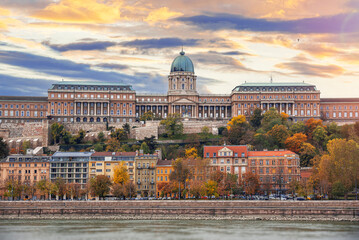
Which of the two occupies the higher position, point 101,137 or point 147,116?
point 147,116

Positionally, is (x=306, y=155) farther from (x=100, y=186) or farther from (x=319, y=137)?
(x=100, y=186)

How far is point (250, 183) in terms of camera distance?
315ft

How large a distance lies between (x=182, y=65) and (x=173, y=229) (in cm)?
11384

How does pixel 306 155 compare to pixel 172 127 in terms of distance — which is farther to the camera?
pixel 172 127

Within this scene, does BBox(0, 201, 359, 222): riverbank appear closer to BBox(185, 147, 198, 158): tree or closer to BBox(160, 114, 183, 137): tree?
BBox(185, 147, 198, 158): tree

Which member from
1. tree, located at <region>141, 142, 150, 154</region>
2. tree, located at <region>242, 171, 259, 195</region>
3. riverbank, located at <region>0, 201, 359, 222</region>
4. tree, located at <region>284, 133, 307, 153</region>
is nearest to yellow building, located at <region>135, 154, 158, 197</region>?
tree, located at <region>242, 171, 259, 195</region>

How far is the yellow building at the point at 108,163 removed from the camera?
105412 mm

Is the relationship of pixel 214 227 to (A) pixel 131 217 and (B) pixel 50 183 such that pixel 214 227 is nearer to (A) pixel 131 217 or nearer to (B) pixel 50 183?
(A) pixel 131 217

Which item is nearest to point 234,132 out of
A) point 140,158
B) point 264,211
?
point 140,158

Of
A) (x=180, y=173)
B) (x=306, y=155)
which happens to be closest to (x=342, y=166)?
(x=306, y=155)

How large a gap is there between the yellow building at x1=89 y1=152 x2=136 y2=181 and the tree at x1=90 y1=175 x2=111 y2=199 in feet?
30.2

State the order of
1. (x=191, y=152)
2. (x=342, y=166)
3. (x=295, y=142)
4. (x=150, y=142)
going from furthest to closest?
(x=150, y=142)
(x=295, y=142)
(x=191, y=152)
(x=342, y=166)

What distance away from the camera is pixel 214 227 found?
7294 centimetres

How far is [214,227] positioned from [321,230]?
40.5ft
